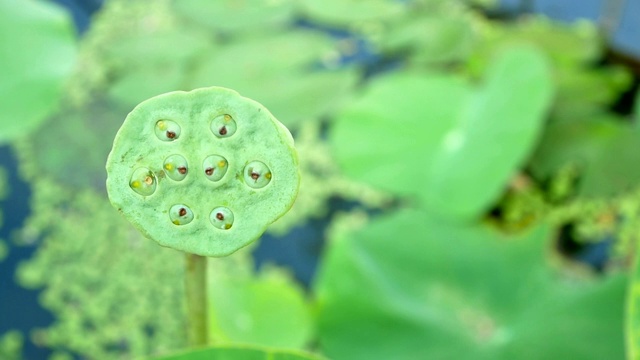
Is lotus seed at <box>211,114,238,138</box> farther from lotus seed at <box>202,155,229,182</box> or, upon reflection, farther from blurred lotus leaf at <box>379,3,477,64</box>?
blurred lotus leaf at <box>379,3,477,64</box>

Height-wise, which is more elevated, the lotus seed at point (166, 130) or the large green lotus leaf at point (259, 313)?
the large green lotus leaf at point (259, 313)

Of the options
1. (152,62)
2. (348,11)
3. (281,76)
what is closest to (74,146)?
(152,62)

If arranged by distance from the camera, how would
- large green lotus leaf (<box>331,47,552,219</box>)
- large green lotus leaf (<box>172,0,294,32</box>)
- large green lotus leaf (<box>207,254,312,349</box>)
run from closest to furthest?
1. large green lotus leaf (<box>207,254,312,349</box>)
2. large green lotus leaf (<box>331,47,552,219</box>)
3. large green lotus leaf (<box>172,0,294,32</box>)

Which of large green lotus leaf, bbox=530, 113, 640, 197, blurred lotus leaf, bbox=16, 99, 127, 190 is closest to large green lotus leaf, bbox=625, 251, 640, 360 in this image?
large green lotus leaf, bbox=530, 113, 640, 197

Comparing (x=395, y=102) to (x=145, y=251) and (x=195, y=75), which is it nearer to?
(x=195, y=75)

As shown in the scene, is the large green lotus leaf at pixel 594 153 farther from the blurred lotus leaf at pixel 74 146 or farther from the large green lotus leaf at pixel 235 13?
the blurred lotus leaf at pixel 74 146

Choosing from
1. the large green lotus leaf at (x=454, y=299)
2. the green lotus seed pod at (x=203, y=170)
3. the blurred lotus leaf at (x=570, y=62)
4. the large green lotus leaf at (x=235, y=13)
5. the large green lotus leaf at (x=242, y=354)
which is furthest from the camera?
the large green lotus leaf at (x=235, y=13)

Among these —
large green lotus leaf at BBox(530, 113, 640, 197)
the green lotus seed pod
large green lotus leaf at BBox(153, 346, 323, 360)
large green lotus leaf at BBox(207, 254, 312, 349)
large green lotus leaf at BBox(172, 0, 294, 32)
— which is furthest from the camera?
large green lotus leaf at BBox(172, 0, 294, 32)

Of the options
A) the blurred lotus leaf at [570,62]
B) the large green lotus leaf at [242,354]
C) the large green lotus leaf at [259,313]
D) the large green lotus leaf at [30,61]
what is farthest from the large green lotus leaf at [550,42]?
the large green lotus leaf at [242,354]
